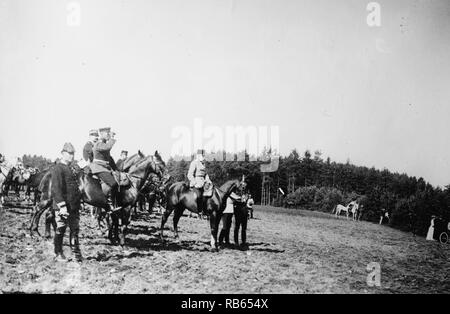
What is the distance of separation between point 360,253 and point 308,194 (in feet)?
113

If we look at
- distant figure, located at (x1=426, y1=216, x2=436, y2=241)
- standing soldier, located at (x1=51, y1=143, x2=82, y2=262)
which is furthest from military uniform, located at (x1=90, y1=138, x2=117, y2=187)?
distant figure, located at (x1=426, y1=216, x2=436, y2=241)

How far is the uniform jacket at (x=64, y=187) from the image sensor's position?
654 centimetres

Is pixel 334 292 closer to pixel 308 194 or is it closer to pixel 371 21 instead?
pixel 371 21

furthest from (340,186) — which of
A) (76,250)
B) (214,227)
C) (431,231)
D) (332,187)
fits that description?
(76,250)

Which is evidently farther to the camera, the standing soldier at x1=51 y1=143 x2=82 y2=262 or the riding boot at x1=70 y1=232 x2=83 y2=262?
the riding boot at x1=70 y1=232 x2=83 y2=262

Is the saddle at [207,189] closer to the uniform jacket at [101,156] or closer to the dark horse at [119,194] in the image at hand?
the dark horse at [119,194]

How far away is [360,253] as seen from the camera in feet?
35.2

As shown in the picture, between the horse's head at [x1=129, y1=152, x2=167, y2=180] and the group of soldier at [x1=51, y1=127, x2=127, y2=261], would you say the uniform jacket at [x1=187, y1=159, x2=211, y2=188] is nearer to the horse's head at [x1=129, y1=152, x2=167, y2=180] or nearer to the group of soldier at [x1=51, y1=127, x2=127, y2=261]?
the horse's head at [x1=129, y1=152, x2=167, y2=180]

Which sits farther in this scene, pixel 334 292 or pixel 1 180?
pixel 1 180

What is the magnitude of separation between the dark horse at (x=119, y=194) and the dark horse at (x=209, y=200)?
99 centimetres

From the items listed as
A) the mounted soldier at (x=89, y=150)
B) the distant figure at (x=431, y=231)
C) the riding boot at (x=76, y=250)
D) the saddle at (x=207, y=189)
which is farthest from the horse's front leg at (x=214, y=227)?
Result: the distant figure at (x=431, y=231)

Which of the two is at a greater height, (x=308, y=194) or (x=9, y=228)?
(x=9, y=228)

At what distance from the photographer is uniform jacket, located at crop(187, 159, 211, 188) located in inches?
372
